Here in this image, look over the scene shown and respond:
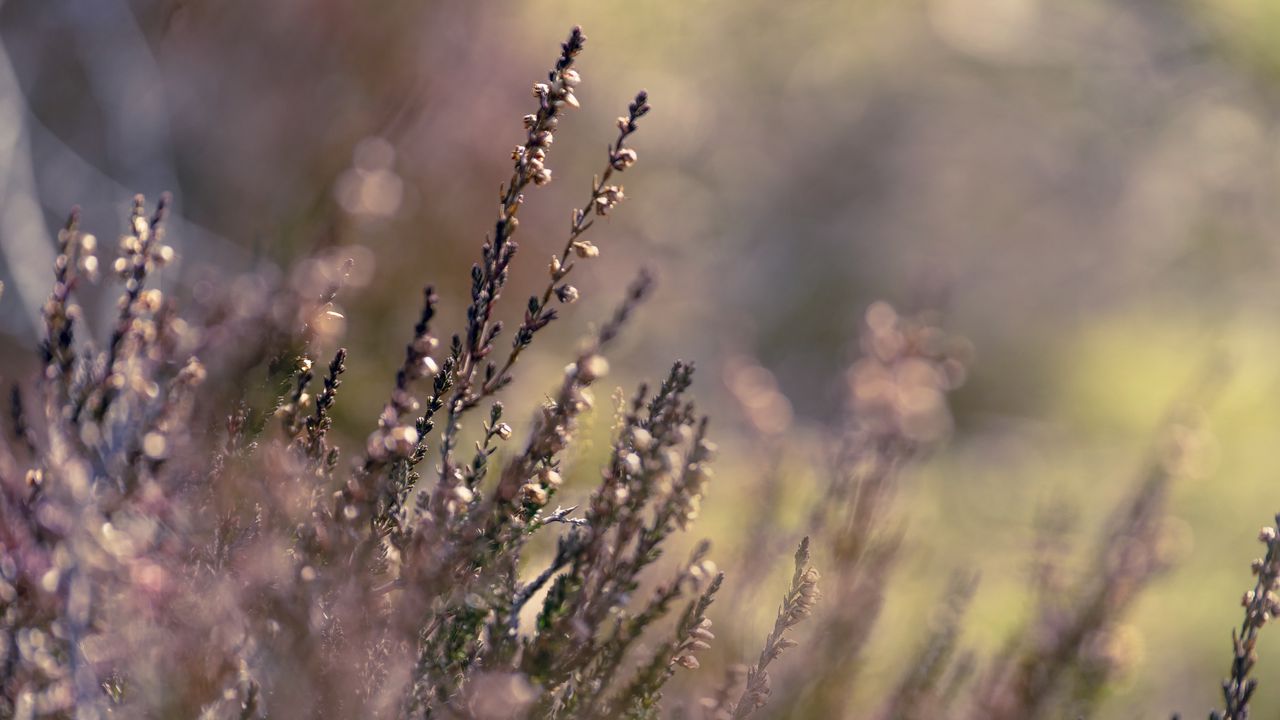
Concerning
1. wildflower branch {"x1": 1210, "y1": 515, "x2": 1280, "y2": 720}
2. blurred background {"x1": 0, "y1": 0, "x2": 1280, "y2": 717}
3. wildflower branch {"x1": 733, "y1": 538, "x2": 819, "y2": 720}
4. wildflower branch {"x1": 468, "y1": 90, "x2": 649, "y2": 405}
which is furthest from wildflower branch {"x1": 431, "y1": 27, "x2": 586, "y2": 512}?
blurred background {"x1": 0, "y1": 0, "x2": 1280, "y2": 717}

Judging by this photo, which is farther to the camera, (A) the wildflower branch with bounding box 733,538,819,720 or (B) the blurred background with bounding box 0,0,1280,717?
(B) the blurred background with bounding box 0,0,1280,717

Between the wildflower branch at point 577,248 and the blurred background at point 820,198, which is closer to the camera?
the wildflower branch at point 577,248

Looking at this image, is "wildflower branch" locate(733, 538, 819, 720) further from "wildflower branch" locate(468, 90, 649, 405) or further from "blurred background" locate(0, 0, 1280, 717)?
"blurred background" locate(0, 0, 1280, 717)

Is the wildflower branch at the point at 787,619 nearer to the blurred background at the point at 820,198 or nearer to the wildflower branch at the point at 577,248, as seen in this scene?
the wildflower branch at the point at 577,248

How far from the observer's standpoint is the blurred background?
5.50m

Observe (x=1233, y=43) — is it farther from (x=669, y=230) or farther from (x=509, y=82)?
(x=509, y=82)

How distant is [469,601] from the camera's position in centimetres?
132

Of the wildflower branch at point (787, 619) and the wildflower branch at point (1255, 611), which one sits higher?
the wildflower branch at point (1255, 611)

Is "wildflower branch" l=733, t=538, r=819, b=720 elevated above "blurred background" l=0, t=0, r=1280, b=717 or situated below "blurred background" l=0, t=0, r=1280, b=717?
below

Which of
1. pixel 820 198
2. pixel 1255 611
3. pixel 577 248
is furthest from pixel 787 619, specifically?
pixel 820 198

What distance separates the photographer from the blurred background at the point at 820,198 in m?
5.50

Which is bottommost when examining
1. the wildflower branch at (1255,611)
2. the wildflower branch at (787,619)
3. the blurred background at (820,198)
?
the wildflower branch at (787,619)

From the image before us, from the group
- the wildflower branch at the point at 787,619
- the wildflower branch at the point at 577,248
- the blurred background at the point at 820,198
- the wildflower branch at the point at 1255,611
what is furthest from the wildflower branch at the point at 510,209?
the blurred background at the point at 820,198

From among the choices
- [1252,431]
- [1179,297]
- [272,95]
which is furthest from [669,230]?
[1252,431]
